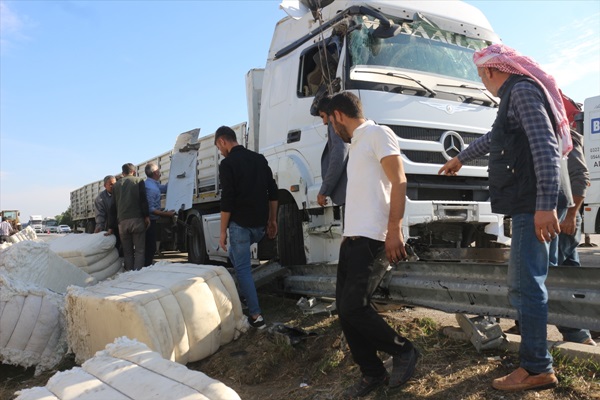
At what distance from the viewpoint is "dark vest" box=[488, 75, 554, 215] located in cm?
257

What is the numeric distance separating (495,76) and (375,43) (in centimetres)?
237

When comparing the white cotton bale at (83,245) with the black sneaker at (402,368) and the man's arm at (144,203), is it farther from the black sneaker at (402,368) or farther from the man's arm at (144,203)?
the black sneaker at (402,368)

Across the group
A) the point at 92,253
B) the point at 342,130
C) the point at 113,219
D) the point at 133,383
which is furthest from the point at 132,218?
the point at 133,383

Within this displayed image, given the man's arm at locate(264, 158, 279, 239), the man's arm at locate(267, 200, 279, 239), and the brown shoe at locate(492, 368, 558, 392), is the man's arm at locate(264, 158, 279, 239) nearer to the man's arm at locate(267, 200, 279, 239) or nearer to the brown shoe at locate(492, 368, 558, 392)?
the man's arm at locate(267, 200, 279, 239)

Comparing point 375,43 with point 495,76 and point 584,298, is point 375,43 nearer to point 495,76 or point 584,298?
point 495,76

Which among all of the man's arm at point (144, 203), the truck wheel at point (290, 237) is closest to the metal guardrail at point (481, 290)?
the truck wheel at point (290, 237)

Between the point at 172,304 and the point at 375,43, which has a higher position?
the point at 375,43

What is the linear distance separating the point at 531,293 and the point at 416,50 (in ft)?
11.0

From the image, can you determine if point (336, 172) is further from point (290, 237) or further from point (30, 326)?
point (30, 326)

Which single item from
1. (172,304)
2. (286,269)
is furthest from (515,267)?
(286,269)

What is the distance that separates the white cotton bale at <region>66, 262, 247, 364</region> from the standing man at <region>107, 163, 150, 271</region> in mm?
2104

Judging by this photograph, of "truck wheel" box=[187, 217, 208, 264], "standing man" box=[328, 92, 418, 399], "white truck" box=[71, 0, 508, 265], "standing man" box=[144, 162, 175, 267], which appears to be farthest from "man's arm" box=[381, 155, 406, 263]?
"truck wheel" box=[187, 217, 208, 264]

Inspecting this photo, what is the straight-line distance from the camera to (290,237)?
17.5ft

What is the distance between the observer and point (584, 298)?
2717 mm
